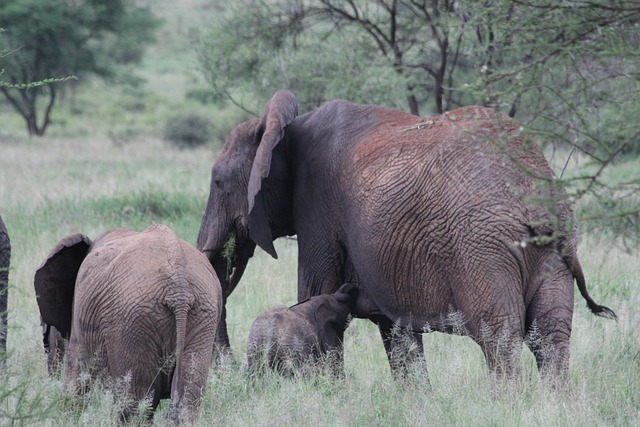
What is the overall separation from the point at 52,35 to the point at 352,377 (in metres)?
23.4

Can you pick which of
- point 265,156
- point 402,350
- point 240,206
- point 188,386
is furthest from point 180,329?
point 240,206

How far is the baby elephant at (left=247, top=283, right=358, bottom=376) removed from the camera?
21.4ft

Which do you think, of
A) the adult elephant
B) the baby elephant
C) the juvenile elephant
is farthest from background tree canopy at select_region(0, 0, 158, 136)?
the juvenile elephant

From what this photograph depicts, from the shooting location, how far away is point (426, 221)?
566cm

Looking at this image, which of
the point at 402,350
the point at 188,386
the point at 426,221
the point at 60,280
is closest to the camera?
the point at 188,386

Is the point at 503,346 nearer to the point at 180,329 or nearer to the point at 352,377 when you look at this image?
the point at 352,377

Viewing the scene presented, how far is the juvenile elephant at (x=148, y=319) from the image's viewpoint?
16.6 feet

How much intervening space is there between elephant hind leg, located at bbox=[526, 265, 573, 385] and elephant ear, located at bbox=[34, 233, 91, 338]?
97.4 inches

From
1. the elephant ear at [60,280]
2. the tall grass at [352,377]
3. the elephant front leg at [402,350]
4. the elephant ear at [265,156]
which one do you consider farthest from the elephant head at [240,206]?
the elephant ear at [60,280]

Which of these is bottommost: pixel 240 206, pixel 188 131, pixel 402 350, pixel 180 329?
pixel 402 350

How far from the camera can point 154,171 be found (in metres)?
18.5

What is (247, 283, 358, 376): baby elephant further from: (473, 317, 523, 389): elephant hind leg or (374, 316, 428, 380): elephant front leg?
(473, 317, 523, 389): elephant hind leg

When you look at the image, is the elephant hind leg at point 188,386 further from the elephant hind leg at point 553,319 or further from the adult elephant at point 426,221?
the elephant hind leg at point 553,319

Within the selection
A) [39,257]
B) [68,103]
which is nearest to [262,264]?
[39,257]
